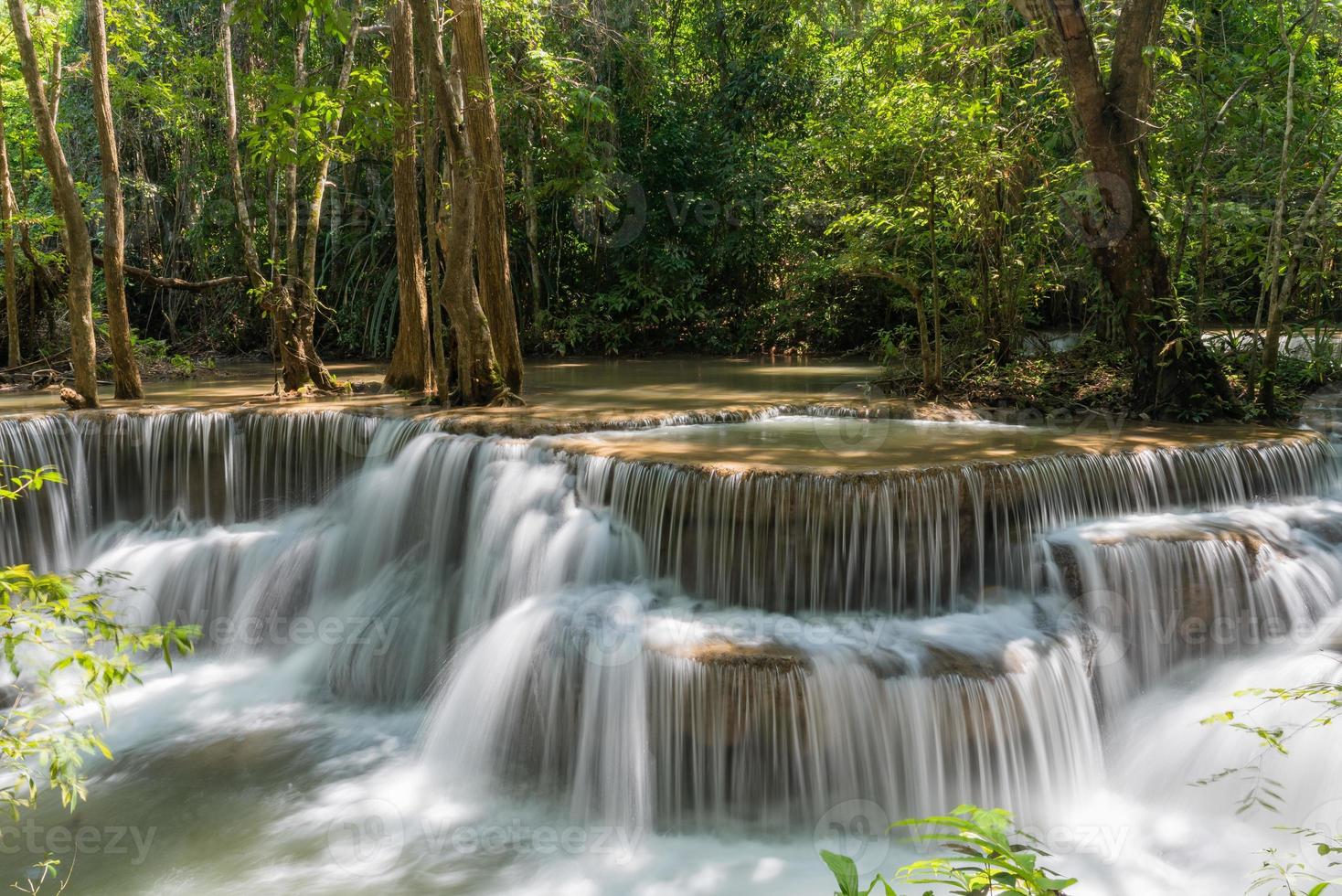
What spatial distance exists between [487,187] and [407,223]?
4.09 ft

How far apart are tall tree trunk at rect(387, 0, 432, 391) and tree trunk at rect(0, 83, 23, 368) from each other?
17.3ft

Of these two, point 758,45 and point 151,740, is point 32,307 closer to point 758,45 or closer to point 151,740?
point 151,740

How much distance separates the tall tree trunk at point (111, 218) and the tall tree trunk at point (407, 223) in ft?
8.15

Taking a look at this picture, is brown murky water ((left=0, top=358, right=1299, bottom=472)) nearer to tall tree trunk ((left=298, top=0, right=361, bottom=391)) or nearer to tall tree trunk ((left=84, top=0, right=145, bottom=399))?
tall tree trunk ((left=84, top=0, right=145, bottom=399))

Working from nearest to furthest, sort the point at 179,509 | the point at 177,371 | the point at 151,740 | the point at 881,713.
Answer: the point at 881,713 → the point at 151,740 → the point at 179,509 → the point at 177,371

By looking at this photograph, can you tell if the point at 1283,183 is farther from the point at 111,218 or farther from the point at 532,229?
the point at 532,229

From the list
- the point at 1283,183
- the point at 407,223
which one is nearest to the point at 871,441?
the point at 1283,183

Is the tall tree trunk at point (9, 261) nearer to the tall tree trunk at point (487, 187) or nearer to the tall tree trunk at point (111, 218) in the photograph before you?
the tall tree trunk at point (111, 218)

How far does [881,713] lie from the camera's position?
5.15 m

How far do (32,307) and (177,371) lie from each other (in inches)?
90.5

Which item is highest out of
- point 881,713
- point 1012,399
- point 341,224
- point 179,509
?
point 341,224

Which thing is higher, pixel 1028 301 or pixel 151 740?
pixel 1028 301

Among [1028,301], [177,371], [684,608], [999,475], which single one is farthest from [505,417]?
[177,371]

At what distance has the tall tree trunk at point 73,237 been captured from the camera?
29.7 feet
